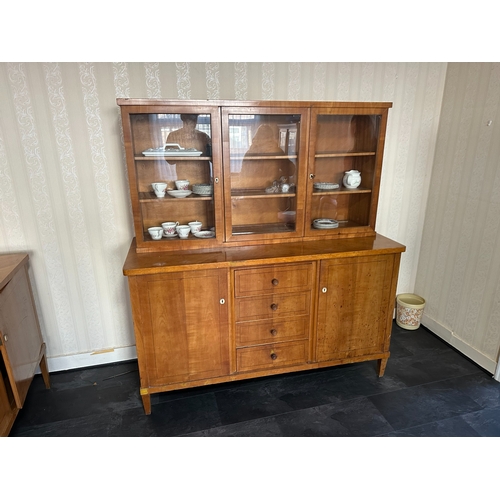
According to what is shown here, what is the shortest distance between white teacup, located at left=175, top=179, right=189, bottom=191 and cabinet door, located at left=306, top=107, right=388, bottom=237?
0.69 metres

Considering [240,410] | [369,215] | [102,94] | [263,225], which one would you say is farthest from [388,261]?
[102,94]

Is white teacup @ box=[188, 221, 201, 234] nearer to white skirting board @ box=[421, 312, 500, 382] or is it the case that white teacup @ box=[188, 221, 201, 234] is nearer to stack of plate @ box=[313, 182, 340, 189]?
stack of plate @ box=[313, 182, 340, 189]

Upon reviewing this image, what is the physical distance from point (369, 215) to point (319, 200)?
321mm

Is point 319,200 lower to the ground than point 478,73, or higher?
lower

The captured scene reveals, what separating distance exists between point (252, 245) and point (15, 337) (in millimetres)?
1279

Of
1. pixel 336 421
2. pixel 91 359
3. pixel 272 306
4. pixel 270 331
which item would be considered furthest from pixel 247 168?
pixel 91 359

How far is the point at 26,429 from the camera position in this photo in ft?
5.91

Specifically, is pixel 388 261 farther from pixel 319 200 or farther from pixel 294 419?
pixel 294 419

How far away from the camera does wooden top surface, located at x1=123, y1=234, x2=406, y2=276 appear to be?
1698 mm

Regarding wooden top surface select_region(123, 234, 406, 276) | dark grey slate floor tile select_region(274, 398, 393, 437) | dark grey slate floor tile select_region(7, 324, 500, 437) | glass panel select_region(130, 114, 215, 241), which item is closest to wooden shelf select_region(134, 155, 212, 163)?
glass panel select_region(130, 114, 215, 241)

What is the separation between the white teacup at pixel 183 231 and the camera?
1.93 meters

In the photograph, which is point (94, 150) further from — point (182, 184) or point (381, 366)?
point (381, 366)

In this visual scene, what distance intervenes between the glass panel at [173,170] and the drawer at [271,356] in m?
0.72

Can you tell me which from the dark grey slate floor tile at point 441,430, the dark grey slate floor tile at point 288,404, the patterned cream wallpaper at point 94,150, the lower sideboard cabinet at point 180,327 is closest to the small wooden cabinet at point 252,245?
the lower sideboard cabinet at point 180,327
